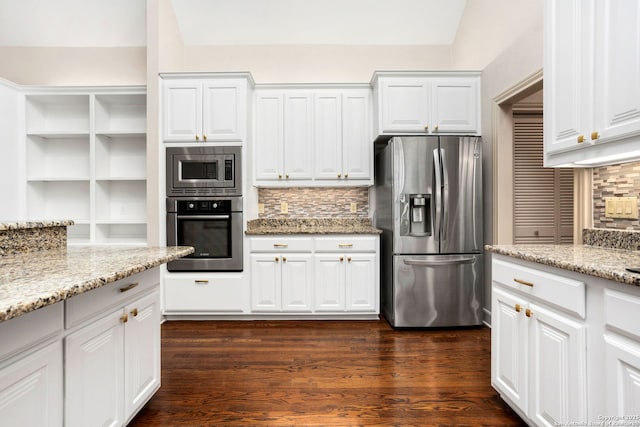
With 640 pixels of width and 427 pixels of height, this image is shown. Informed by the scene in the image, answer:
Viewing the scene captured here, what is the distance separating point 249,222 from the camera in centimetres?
360

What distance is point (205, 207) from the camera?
11.0 feet

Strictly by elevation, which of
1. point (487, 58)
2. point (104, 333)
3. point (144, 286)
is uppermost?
point (487, 58)

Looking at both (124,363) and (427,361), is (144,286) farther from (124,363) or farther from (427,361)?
(427,361)

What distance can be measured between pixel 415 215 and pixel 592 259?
1727mm

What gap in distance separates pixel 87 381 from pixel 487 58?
3.86m

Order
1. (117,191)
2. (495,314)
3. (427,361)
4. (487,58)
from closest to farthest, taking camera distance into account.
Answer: (495,314), (427,361), (487,58), (117,191)

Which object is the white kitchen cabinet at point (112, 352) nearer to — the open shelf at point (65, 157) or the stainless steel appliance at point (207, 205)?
the stainless steel appliance at point (207, 205)

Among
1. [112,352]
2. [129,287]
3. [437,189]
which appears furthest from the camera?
[437,189]

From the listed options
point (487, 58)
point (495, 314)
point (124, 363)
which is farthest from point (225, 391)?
point (487, 58)

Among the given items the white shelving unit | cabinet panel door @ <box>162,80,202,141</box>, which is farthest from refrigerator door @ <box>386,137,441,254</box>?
the white shelving unit

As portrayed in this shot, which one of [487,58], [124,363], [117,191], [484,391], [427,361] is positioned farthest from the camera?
[117,191]

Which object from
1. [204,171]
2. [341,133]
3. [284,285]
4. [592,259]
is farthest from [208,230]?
[592,259]

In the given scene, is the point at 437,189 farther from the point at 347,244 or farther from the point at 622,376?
the point at 622,376

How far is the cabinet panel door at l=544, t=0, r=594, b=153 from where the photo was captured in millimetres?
1576
